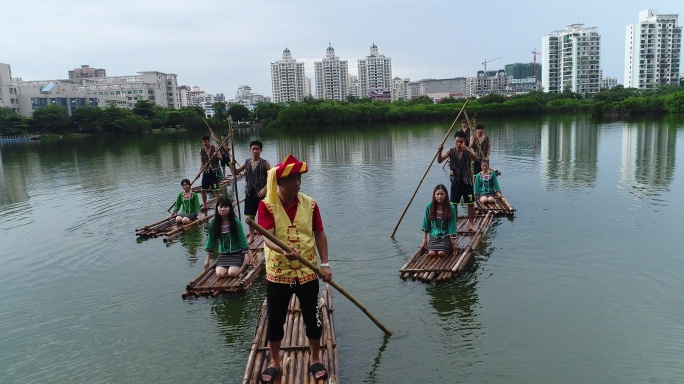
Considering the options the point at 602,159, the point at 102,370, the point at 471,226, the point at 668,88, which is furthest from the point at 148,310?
the point at 668,88

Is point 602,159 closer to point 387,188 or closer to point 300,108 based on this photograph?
point 387,188

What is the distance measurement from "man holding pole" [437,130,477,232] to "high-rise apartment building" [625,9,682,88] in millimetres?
132123

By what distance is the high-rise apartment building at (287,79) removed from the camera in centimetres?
18250

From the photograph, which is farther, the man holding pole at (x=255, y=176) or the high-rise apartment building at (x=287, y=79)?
the high-rise apartment building at (x=287, y=79)

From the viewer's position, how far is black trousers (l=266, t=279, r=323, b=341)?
4941 mm

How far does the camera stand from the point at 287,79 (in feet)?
605

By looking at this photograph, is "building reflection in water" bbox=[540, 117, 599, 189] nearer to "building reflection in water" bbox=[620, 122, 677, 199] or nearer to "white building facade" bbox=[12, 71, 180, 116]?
"building reflection in water" bbox=[620, 122, 677, 199]

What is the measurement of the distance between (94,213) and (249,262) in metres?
8.31

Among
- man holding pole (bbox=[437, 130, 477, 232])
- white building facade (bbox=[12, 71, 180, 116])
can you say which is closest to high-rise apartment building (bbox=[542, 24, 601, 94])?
white building facade (bbox=[12, 71, 180, 116])

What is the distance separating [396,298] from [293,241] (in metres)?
3.60

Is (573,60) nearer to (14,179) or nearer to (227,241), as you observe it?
(14,179)

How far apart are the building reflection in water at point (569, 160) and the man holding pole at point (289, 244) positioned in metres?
13.1

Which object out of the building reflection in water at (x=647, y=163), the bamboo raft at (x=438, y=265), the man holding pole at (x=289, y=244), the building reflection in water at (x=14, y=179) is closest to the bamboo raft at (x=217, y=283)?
the bamboo raft at (x=438, y=265)

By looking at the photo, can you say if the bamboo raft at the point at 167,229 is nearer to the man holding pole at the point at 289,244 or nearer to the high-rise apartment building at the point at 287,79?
the man holding pole at the point at 289,244
